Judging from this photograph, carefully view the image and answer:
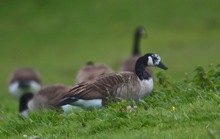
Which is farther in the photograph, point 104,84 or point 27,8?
point 27,8

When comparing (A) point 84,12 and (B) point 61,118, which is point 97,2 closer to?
(A) point 84,12

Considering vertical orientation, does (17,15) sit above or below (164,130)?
above

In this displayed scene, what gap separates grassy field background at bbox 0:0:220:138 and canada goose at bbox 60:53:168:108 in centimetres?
1833

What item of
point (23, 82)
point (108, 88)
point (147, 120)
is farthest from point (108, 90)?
point (23, 82)

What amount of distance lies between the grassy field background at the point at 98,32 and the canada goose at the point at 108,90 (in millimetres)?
18328

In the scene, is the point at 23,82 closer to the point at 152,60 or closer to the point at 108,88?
the point at 152,60

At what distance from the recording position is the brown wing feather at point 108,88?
10.2m

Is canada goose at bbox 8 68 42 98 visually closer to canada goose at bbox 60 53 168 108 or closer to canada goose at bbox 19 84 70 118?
canada goose at bbox 19 84 70 118

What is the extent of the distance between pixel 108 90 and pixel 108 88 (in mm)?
38

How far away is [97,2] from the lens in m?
37.9

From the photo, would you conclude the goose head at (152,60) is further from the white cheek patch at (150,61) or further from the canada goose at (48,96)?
the canada goose at (48,96)

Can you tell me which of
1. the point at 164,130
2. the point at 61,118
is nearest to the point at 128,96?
the point at 61,118

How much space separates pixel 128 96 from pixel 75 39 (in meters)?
24.6

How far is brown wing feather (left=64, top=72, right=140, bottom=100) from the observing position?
10172 mm
